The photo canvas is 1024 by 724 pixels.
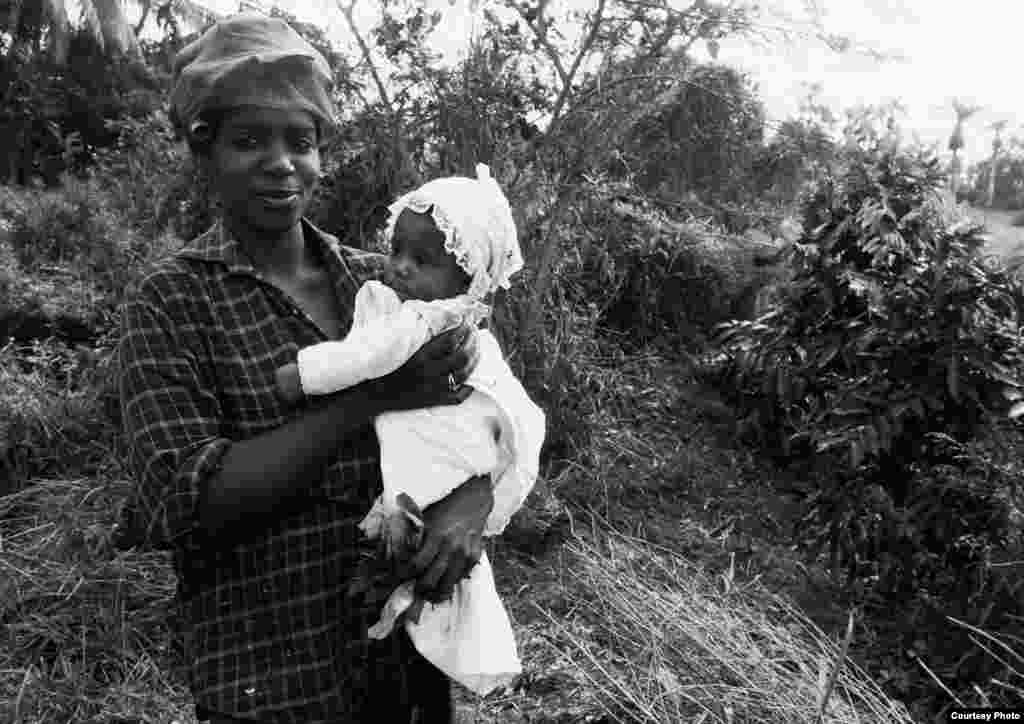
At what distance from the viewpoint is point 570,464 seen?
4.25 metres

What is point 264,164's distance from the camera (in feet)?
A: 4.37

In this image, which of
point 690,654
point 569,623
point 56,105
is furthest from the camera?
point 56,105

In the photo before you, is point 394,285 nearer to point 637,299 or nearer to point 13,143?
point 637,299

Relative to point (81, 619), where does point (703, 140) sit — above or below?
above

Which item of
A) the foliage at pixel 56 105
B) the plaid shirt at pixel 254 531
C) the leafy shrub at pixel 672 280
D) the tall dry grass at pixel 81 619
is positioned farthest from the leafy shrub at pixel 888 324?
the foliage at pixel 56 105

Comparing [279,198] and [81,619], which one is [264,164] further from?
[81,619]

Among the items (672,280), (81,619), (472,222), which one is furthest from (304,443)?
(672,280)

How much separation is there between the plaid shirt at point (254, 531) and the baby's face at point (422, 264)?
0.17m

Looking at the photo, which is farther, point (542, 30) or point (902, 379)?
point (542, 30)

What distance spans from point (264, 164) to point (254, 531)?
0.56m

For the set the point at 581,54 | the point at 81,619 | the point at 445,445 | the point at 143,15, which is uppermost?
the point at 143,15

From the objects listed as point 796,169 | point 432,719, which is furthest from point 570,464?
point 432,719

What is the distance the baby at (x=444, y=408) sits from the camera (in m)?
1.25

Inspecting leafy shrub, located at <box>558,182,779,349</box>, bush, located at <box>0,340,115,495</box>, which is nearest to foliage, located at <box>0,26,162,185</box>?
bush, located at <box>0,340,115,495</box>
